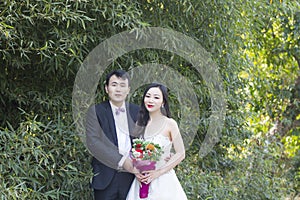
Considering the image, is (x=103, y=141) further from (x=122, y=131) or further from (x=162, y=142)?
(x=162, y=142)

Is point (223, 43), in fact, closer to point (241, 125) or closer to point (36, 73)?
point (241, 125)

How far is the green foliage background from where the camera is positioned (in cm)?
361

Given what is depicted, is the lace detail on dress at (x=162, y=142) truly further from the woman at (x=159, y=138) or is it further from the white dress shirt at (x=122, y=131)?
the white dress shirt at (x=122, y=131)

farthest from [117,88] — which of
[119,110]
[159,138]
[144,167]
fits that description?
[144,167]

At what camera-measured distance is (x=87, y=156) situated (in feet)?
13.1

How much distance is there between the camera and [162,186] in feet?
11.2

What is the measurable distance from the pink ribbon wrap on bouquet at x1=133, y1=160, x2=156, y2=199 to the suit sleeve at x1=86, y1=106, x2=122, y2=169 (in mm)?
128

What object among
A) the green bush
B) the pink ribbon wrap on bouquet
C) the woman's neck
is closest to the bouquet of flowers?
the pink ribbon wrap on bouquet

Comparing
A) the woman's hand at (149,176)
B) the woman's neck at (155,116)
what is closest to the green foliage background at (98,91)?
the woman's hand at (149,176)

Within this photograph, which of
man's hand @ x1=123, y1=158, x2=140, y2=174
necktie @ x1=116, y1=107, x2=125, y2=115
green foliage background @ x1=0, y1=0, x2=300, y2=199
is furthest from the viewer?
green foliage background @ x1=0, y1=0, x2=300, y2=199

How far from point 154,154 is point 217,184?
1.74m

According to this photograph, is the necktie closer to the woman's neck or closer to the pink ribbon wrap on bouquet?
the woman's neck

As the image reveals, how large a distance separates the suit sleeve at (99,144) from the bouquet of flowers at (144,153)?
0.45ft

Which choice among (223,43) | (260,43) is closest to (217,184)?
(223,43)
